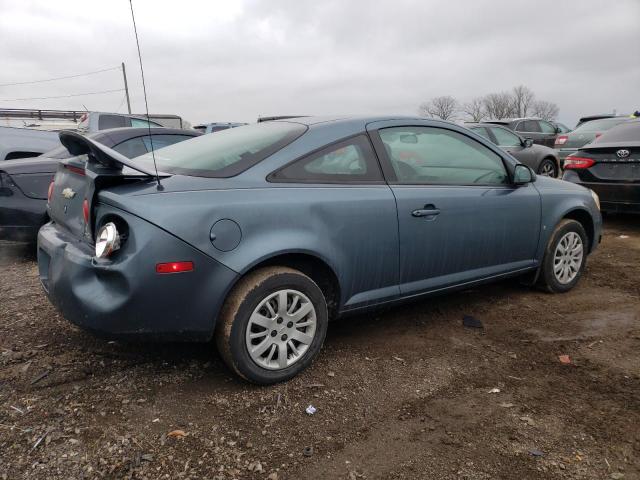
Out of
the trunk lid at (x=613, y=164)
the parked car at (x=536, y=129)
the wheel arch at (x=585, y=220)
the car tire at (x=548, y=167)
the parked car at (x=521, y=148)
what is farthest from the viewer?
the parked car at (x=536, y=129)

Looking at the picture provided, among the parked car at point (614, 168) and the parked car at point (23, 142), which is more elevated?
the parked car at point (23, 142)

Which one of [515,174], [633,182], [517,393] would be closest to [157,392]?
[517,393]

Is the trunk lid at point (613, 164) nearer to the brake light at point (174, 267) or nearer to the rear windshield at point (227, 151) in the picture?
the rear windshield at point (227, 151)

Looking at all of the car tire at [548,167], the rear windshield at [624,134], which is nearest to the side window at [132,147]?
the rear windshield at [624,134]

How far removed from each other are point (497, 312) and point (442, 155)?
128 centimetres

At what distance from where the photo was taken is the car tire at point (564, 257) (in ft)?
13.5

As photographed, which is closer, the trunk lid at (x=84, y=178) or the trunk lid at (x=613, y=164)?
the trunk lid at (x=84, y=178)

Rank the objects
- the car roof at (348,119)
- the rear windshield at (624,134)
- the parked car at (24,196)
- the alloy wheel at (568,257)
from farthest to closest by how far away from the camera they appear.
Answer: the rear windshield at (624,134) → the parked car at (24,196) → the alloy wheel at (568,257) → the car roof at (348,119)

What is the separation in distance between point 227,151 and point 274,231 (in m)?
0.69

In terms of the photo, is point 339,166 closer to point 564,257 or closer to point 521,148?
point 564,257

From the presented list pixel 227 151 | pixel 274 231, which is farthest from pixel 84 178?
pixel 274 231

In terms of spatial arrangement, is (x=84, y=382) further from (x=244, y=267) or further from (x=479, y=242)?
(x=479, y=242)

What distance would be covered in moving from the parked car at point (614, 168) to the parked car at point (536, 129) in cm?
866

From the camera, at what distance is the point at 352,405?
102 inches
